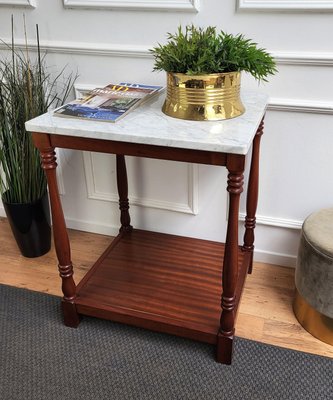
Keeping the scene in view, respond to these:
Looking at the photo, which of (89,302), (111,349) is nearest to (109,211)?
(89,302)

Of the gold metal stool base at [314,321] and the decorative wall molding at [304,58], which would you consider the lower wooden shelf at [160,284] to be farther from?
the decorative wall molding at [304,58]

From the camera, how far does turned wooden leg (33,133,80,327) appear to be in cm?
130

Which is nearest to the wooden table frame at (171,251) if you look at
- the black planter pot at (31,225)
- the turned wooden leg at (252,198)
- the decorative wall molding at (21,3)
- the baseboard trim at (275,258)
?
the turned wooden leg at (252,198)

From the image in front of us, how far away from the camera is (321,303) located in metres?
1.43

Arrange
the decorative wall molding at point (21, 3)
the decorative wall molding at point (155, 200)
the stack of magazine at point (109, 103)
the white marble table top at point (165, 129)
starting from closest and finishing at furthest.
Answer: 1. the white marble table top at point (165, 129)
2. the stack of magazine at point (109, 103)
3. the decorative wall molding at point (21, 3)
4. the decorative wall molding at point (155, 200)

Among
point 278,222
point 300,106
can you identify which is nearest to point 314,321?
point 278,222

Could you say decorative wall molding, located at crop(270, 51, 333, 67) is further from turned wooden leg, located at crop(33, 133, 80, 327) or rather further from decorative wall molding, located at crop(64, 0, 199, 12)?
turned wooden leg, located at crop(33, 133, 80, 327)

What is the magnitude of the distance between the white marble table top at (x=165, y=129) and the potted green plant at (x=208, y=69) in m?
0.04

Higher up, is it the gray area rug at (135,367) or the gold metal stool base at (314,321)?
the gold metal stool base at (314,321)

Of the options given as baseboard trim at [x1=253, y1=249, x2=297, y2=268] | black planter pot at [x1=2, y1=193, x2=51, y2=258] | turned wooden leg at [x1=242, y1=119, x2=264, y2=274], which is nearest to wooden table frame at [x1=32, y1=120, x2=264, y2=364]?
turned wooden leg at [x1=242, y1=119, x2=264, y2=274]

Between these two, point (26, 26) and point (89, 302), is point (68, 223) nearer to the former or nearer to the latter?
point (89, 302)

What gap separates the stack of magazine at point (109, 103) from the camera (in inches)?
50.9

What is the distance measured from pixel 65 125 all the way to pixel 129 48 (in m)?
0.58

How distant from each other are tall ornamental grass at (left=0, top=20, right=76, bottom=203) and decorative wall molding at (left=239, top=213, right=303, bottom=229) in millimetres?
929
